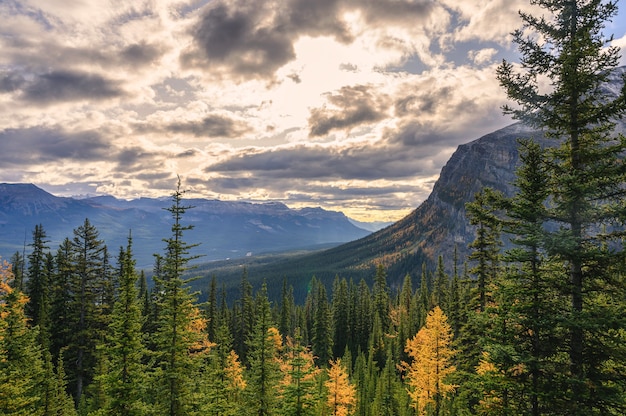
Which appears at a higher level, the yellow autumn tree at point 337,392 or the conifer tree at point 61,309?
the conifer tree at point 61,309

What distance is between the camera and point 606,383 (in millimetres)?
12047

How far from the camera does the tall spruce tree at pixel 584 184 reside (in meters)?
11.3

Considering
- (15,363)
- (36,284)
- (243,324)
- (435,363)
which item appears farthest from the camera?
(243,324)

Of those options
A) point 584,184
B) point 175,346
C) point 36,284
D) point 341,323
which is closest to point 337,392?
point 175,346

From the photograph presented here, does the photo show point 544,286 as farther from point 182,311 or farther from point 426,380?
point 426,380

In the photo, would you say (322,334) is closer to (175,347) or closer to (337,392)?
(337,392)

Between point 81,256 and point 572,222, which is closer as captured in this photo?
point 572,222

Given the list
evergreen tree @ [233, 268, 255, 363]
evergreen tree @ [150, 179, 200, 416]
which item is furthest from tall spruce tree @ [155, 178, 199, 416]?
evergreen tree @ [233, 268, 255, 363]

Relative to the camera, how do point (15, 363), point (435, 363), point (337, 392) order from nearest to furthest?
point (15, 363) → point (435, 363) → point (337, 392)

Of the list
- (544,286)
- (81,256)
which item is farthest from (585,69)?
(81,256)

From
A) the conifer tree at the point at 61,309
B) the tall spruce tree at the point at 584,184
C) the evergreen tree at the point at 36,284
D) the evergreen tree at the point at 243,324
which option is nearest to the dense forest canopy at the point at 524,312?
the tall spruce tree at the point at 584,184

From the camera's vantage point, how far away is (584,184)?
11.6 meters

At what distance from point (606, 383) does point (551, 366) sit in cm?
189

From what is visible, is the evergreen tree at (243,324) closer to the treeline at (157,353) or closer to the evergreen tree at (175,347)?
the treeline at (157,353)
